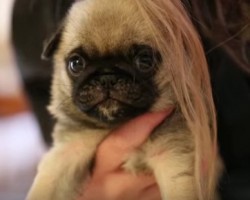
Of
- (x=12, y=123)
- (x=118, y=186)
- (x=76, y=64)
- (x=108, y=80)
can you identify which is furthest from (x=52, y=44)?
(x=12, y=123)

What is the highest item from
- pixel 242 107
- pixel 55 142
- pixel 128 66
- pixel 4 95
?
pixel 128 66

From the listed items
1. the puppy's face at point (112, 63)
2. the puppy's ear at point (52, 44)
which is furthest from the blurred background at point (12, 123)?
the puppy's face at point (112, 63)

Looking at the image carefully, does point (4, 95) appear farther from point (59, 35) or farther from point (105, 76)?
point (105, 76)

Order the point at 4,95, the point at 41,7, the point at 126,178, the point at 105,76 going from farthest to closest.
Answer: the point at 4,95
the point at 41,7
the point at 126,178
the point at 105,76

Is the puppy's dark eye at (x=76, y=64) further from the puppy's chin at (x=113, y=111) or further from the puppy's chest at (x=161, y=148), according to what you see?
the puppy's chest at (x=161, y=148)

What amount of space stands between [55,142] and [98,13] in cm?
33

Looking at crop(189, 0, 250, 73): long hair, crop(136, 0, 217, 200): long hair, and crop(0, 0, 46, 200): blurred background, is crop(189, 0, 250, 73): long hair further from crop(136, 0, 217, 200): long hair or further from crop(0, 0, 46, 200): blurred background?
crop(0, 0, 46, 200): blurred background

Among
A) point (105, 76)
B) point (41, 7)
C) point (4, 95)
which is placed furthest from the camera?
point (4, 95)

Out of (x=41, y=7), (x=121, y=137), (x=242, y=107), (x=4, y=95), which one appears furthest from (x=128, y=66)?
(x=4, y=95)

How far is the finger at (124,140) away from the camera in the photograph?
1.01 m

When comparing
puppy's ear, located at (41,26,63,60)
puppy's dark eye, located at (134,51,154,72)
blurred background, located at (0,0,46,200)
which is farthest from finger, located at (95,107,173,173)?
blurred background, located at (0,0,46,200)

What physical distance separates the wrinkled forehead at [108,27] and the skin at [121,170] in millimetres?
171

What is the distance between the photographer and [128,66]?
922mm

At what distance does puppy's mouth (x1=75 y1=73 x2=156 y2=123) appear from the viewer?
0.91m
